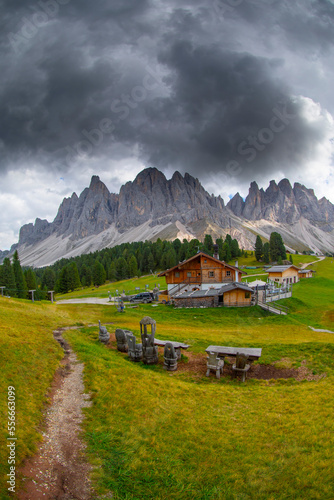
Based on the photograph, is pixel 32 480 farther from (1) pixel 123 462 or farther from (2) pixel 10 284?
(2) pixel 10 284

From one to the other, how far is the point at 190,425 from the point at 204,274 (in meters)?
42.9

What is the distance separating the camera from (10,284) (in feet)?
276

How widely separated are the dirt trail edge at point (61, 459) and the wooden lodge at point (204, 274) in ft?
135

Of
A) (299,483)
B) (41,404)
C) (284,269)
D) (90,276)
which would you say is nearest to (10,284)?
(90,276)

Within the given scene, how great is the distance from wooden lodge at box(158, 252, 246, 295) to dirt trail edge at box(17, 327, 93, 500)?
41138 mm

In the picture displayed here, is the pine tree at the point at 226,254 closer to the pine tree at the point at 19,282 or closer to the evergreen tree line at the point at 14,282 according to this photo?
the evergreen tree line at the point at 14,282

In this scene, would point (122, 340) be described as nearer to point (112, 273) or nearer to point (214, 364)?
point (214, 364)

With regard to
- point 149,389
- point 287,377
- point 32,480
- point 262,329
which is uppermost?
point 32,480

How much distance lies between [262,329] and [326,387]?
18529mm

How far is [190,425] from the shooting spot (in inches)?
326

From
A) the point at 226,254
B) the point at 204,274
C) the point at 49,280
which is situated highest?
the point at 226,254

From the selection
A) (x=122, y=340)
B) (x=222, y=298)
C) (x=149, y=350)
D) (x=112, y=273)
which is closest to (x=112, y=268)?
Answer: (x=112, y=273)

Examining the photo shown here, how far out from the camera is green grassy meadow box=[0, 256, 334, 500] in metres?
5.84

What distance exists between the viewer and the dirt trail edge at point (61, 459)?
17.9 feet
